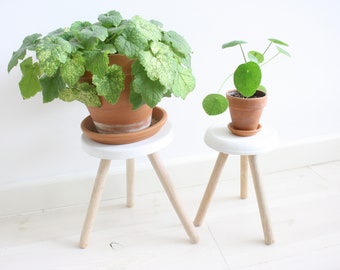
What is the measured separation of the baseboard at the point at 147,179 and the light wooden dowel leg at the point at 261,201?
1.34 feet

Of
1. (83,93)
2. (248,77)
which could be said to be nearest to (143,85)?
(83,93)

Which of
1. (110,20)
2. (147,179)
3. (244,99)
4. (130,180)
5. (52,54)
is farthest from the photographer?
(147,179)

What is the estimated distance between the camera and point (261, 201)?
1155 mm

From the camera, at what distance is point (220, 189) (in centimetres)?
154

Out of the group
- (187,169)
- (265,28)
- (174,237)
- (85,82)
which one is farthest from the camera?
(187,169)

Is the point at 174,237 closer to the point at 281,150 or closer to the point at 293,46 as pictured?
the point at 281,150

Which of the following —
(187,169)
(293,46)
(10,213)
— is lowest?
(10,213)

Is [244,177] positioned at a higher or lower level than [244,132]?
lower

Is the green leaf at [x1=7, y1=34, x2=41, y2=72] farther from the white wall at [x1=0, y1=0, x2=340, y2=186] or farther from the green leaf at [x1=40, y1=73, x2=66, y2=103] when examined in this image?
the white wall at [x1=0, y1=0, x2=340, y2=186]

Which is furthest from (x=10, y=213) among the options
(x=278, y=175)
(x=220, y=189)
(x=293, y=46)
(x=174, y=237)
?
(x=293, y=46)

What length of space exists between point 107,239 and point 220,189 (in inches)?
20.5

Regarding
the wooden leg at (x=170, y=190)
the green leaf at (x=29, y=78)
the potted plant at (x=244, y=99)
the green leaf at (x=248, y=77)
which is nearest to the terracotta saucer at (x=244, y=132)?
the potted plant at (x=244, y=99)

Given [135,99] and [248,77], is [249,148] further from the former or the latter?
[135,99]

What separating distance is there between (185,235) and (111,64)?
25.4 inches
